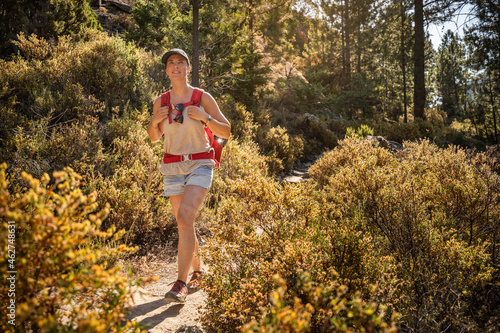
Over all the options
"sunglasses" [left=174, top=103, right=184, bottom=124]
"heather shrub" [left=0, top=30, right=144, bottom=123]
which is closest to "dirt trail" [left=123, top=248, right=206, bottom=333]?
"sunglasses" [left=174, top=103, right=184, bottom=124]

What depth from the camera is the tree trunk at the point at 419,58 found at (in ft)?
43.7


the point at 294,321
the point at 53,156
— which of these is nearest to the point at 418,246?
the point at 294,321

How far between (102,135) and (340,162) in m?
4.75

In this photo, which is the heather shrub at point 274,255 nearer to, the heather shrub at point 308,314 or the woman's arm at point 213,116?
the heather shrub at point 308,314

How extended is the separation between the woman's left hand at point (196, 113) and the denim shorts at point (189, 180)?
466mm

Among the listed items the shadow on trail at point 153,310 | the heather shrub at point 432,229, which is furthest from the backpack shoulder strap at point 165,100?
the heather shrub at point 432,229

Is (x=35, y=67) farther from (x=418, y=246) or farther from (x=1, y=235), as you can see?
(x=418, y=246)

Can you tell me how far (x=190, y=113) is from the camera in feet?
9.37

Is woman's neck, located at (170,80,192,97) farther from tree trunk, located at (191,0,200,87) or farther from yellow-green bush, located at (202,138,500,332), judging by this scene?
tree trunk, located at (191,0,200,87)

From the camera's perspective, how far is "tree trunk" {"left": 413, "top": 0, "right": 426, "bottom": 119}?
13.3 meters

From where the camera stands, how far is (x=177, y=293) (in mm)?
2762

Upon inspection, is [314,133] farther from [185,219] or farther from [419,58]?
[185,219]

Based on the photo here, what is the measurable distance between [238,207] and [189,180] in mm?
1478

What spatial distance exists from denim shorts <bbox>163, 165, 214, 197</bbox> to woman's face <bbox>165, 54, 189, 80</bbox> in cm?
95
